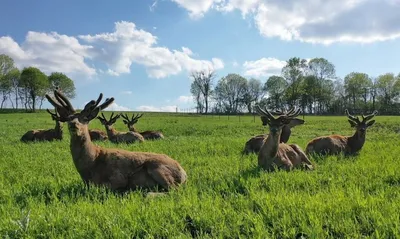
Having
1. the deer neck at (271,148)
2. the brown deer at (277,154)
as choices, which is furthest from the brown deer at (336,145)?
the deer neck at (271,148)

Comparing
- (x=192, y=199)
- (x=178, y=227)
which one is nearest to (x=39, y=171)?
(x=192, y=199)

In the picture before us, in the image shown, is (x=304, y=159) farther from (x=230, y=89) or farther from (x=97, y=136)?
(x=230, y=89)

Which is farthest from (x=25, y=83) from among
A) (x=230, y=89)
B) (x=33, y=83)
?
(x=230, y=89)

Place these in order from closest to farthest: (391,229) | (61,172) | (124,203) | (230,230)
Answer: (391,229) < (230,230) < (124,203) < (61,172)

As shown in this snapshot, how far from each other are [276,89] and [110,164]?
332 feet

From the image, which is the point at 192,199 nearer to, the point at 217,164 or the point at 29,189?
the point at 29,189

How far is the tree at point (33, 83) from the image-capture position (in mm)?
90312

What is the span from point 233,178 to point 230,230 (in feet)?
10.9

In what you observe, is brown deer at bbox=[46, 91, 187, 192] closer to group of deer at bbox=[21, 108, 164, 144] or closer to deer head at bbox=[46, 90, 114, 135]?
deer head at bbox=[46, 90, 114, 135]

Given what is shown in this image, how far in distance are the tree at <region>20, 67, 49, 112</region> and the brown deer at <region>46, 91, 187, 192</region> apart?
8925 cm

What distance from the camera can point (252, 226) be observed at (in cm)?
466

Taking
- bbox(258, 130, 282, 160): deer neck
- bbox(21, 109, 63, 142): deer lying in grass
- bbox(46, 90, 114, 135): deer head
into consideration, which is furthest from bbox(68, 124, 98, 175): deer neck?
bbox(21, 109, 63, 142): deer lying in grass

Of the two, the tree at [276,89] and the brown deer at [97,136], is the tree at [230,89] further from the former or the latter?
the brown deer at [97,136]

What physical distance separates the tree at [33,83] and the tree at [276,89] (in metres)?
58.5
